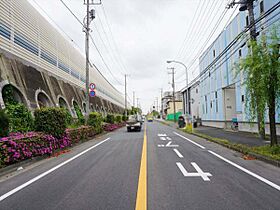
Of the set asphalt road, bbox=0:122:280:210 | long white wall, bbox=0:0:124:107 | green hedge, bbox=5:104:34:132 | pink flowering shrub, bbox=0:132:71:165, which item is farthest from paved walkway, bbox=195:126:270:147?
long white wall, bbox=0:0:124:107

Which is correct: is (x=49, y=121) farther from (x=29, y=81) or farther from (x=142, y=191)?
(x=29, y=81)

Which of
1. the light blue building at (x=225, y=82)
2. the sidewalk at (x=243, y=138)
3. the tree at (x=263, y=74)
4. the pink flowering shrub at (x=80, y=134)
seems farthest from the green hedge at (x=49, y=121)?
the light blue building at (x=225, y=82)

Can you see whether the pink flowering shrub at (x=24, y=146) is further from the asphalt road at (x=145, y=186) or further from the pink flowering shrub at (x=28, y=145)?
the asphalt road at (x=145, y=186)

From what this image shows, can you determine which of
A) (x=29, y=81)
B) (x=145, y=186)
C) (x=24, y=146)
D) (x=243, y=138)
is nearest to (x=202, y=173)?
(x=145, y=186)

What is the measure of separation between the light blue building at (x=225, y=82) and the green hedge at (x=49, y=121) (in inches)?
510

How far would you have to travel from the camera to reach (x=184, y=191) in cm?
488

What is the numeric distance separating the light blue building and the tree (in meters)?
7.59

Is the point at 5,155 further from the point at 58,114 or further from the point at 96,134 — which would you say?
the point at 96,134

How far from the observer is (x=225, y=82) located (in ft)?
85.3

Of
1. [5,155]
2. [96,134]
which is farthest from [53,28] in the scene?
[5,155]

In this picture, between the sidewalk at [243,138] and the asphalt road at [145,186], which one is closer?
the asphalt road at [145,186]

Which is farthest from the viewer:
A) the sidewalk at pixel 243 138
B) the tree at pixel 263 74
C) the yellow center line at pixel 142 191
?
the sidewalk at pixel 243 138

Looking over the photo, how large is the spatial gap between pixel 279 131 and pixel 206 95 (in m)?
18.9

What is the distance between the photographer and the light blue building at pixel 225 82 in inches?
811
